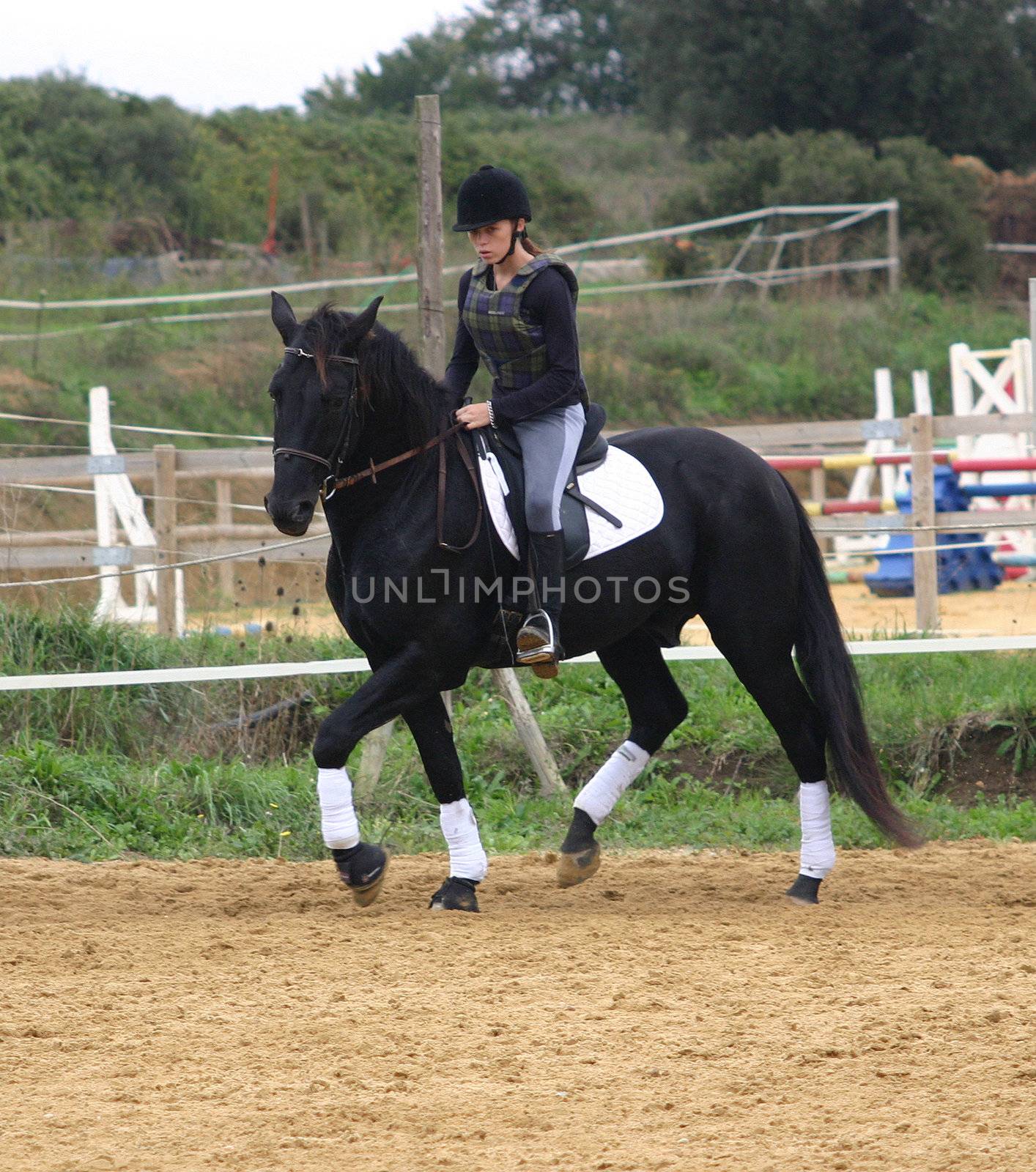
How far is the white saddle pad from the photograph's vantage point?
18.1 ft

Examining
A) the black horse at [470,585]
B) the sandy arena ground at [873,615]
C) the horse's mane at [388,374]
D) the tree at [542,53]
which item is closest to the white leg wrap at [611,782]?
the black horse at [470,585]

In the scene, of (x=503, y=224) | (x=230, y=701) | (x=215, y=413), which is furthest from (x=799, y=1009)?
(x=215, y=413)

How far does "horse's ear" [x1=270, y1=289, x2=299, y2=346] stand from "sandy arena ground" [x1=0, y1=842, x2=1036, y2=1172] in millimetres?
2221

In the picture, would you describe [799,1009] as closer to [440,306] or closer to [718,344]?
[440,306]

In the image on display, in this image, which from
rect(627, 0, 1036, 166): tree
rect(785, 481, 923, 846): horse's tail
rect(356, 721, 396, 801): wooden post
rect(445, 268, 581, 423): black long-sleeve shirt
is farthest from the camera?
rect(627, 0, 1036, 166): tree

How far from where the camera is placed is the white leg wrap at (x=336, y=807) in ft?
17.0

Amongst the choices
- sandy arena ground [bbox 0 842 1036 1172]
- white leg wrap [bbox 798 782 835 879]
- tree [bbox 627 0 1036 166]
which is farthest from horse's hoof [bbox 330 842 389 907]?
tree [bbox 627 0 1036 166]

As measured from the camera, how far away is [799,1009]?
414 cm

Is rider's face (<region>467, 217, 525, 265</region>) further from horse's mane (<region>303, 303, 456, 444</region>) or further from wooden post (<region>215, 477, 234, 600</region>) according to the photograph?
wooden post (<region>215, 477, 234, 600</region>)

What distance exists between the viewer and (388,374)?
17.5ft

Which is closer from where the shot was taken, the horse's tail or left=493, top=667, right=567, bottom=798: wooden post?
the horse's tail

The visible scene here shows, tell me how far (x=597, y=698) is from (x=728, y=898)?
2.87 metres

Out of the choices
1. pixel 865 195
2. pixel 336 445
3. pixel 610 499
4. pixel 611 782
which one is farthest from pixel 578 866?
pixel 865 195

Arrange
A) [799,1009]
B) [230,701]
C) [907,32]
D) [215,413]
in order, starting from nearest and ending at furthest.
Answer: [799,1009] → [230,701] → [215,413] → [907,32]
